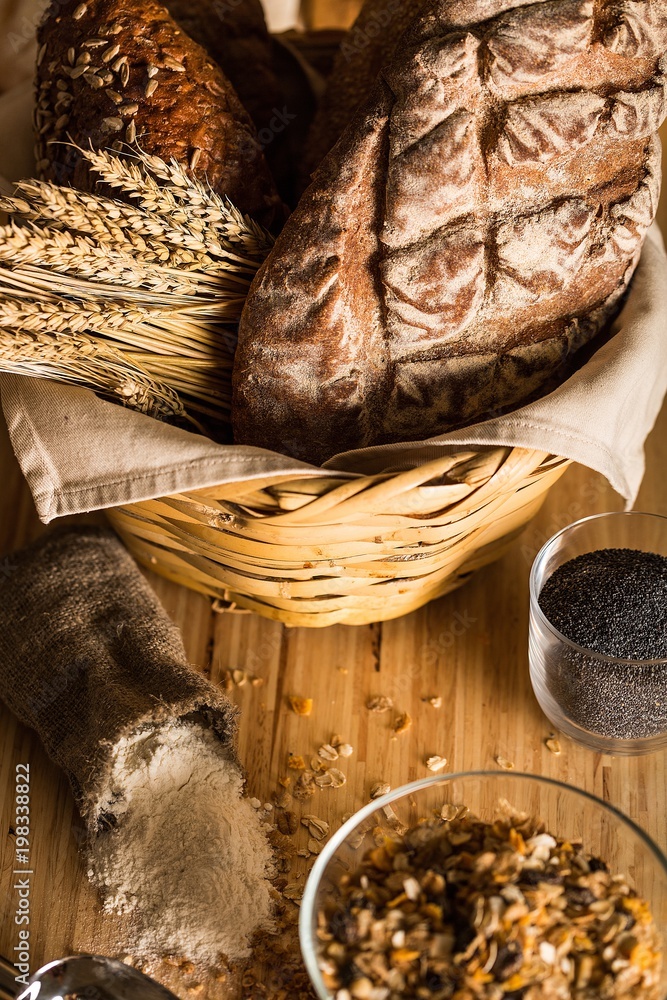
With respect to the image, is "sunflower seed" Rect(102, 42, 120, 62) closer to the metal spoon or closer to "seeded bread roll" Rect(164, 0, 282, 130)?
"seeded bread roll" Rect(164, 0, 282, 130)

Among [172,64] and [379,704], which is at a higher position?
[172,64]

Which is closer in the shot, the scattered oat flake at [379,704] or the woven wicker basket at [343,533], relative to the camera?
the woven wicker basket at [343,533]

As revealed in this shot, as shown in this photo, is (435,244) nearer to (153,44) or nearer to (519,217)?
(519,217)

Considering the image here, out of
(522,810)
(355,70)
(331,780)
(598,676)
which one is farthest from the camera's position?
(355,70)

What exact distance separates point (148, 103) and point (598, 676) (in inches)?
32.5

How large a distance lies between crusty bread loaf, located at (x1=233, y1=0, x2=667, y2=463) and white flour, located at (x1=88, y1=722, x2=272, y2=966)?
0.38 m

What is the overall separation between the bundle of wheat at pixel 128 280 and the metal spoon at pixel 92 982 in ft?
1.93

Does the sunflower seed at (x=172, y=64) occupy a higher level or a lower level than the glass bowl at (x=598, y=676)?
higher

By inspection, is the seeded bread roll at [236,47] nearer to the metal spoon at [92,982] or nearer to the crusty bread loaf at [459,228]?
the crusty bread loaf at [459,228]

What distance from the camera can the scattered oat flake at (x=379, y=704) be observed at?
1.16 metres

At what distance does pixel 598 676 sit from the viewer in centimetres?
100

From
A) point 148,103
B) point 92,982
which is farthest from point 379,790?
point 148,103

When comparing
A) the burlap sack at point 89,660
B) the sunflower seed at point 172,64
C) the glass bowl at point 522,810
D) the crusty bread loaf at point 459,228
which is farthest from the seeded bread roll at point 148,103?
the glass bowl at point 522,810

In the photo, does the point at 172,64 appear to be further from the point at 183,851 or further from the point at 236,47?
the point at 183,851
